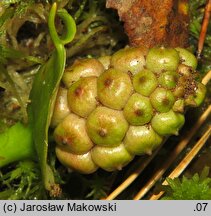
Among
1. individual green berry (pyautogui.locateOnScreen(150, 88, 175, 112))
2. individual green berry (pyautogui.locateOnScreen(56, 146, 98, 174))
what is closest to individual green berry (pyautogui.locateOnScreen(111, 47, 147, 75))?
individual green berry (pyautogui.locateOnScreen(150, 88, 175, 112))

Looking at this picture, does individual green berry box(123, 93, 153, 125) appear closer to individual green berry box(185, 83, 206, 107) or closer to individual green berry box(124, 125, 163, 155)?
individual green berry box(124, 125, 163, 155)

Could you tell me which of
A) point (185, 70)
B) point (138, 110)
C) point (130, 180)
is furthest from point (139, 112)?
point (130, 180)

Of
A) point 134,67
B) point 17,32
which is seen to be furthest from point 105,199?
point 17,32

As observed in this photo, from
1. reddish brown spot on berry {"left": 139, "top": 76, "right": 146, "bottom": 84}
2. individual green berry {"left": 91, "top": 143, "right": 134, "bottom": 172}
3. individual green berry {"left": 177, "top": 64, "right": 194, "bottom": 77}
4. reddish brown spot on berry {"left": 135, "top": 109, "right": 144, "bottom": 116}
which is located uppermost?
individual green berry {"left": 177, "top": 64, "right": 194, "bottom": 77}

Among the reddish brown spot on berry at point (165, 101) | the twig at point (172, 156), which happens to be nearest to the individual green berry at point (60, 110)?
the reddish brown spot on berry at point (165, 101)

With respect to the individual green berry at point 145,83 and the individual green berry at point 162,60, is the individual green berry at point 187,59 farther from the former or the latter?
the individual green berry at point 145,83

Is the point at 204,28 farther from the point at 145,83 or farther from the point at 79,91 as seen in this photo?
the point at 79,91

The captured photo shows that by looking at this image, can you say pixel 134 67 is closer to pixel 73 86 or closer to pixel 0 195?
pixel 73 86
